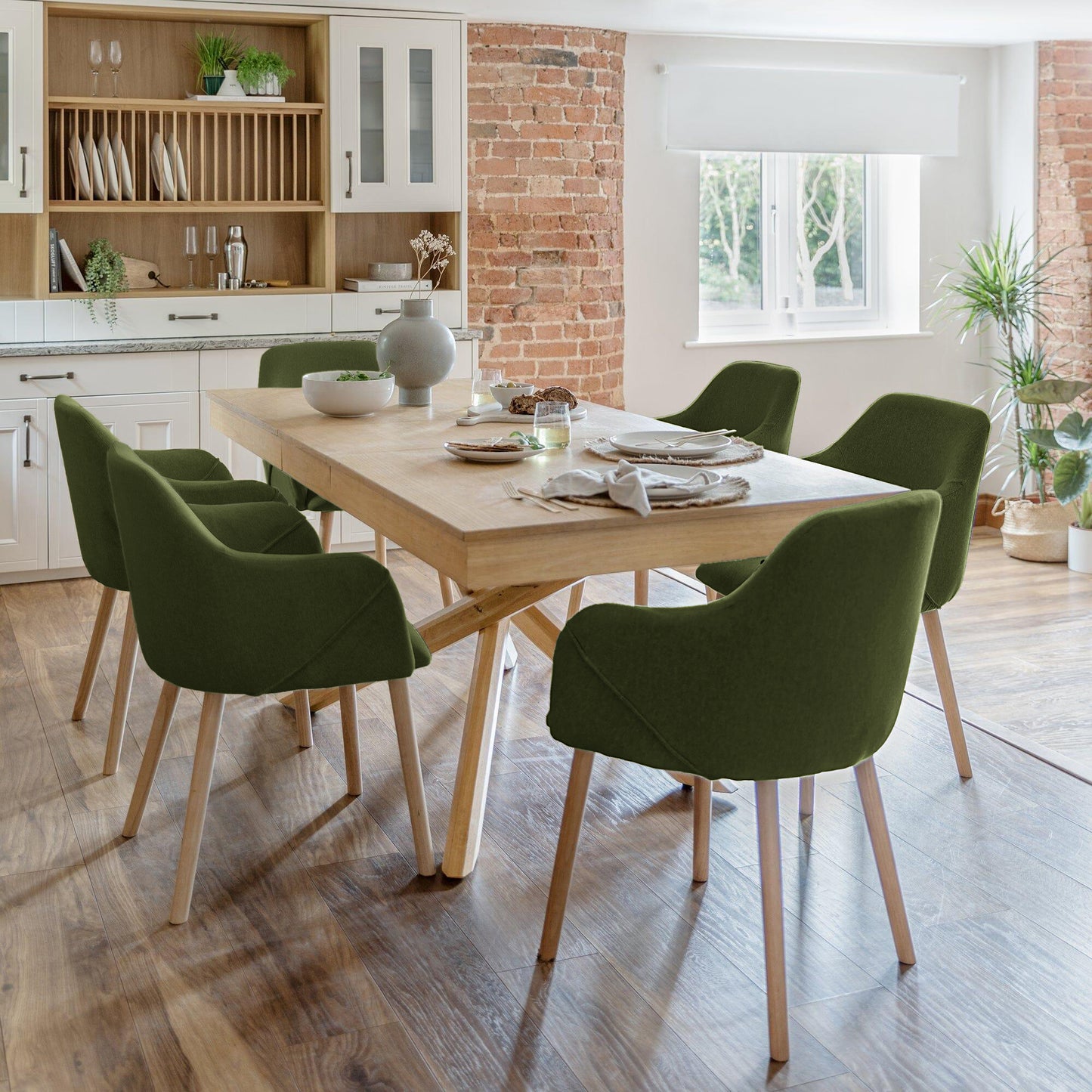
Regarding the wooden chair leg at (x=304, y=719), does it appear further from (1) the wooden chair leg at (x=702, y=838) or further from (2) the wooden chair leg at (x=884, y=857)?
(2) the wooden chair leg at (x=884, y=857)

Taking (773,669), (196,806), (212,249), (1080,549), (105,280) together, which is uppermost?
(212,249)

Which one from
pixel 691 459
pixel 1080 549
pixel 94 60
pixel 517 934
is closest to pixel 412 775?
pixel 517 934

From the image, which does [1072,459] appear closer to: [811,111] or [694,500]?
[811,111]

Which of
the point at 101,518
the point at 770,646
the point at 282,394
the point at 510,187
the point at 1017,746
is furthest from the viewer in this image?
the point at 510,187

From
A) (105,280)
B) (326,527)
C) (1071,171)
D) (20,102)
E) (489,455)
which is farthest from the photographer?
(1071,171)

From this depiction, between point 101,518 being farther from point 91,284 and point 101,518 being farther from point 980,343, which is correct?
point 980,343

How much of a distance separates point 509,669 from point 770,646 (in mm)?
2093

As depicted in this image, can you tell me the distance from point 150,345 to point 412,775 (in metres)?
3.03

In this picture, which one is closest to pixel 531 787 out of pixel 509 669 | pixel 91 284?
pixel 509 669

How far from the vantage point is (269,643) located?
2.42 m

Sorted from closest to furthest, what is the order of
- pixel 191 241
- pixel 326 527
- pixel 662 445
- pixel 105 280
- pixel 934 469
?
1. pixel 662 445
2. pixel 934 469
3. pixel 326 527
4. pixel 105 280
5. pixel 191 241

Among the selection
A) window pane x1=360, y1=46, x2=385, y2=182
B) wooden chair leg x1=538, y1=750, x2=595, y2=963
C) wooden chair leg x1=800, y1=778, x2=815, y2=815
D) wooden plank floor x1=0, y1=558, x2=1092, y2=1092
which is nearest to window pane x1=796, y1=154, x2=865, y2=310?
window pane x1=360, y1=46, x2=385, y2=182

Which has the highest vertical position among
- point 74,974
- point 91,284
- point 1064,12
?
point 1064,12

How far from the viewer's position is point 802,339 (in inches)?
260
